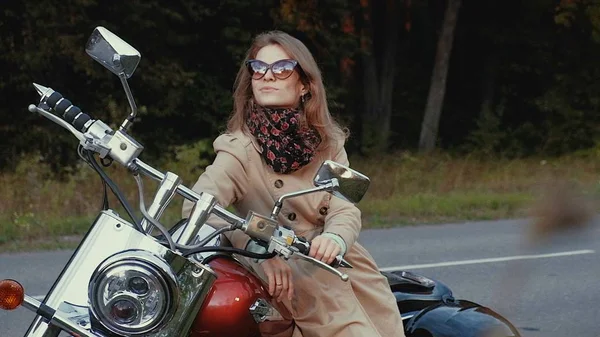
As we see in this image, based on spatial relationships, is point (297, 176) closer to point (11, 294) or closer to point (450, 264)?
point (11, 294)

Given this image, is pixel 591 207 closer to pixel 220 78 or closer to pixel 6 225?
pixel 6 225

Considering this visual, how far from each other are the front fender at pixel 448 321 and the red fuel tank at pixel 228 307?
0.80 metres

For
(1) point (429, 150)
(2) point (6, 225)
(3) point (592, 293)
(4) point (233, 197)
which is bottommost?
(2) point (6, 225)

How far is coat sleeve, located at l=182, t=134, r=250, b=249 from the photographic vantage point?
2312mm

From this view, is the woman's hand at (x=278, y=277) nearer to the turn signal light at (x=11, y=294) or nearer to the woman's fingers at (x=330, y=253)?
the woman's fingers at (x=330, y=253)

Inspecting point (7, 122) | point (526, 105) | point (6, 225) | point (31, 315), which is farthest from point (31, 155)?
point (526, 105)

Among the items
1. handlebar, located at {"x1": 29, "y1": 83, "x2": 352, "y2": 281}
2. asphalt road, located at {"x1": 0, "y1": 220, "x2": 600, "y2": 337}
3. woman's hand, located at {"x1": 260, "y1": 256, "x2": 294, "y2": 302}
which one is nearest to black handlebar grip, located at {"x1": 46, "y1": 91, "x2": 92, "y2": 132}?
handlebar, located at {"x1": 29, "y1": 83, "x2": 352, "y2": 281}

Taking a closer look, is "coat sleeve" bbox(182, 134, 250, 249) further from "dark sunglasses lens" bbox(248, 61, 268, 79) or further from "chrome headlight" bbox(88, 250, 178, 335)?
"chrome headlight" bbox(88, 250, 178, 335)

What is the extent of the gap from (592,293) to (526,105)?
17.8 metres

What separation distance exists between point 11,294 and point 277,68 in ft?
3.06

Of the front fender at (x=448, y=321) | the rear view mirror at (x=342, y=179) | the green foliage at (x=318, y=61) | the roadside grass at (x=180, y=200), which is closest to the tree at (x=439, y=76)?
the green foliage at (x=318, y=61)

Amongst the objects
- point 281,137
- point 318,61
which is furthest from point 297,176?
point 318,61

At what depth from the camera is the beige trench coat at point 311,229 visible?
2.30 m

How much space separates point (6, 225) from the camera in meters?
10.1
